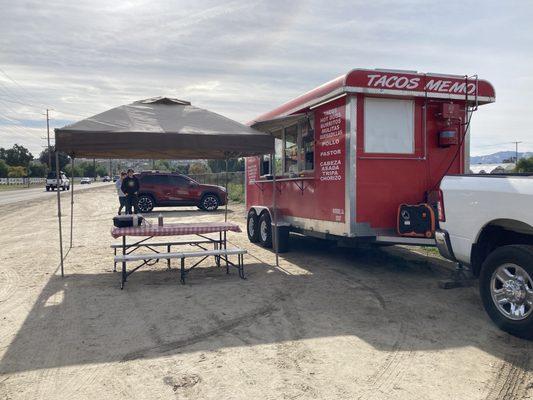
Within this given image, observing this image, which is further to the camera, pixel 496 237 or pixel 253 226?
pixel 253 226

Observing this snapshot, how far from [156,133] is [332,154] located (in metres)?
2.72

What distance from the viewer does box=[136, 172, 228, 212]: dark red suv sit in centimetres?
1981

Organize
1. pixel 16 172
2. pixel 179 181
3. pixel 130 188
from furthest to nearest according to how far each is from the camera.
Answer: pixel 16 172 < pixel 179 181 < pixel 130 188

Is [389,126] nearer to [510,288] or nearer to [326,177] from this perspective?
[326,177]

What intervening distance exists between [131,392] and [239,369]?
2.89 feet

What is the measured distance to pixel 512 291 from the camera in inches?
179

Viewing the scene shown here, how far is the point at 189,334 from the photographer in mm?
4754

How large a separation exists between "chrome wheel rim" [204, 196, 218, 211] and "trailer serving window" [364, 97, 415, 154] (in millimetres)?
14140

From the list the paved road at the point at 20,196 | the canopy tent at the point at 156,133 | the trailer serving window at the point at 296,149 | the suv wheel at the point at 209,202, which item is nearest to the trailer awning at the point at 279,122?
the trailer serving window at the point at 296,149

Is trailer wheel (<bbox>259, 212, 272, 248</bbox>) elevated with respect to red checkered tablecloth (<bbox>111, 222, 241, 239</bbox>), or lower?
lower

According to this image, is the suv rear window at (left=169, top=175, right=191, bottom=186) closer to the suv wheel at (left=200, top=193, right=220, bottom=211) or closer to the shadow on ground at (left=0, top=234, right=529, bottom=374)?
the suv wheel at (left=200, top=193, right=220, bottom=211)

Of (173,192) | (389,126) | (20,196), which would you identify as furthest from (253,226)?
(20,196)

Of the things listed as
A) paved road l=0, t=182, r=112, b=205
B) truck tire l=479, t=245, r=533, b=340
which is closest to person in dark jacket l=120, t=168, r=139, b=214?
truck tire l=479, t=245, r=533, b=340

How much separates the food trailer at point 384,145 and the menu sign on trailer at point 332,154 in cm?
1
